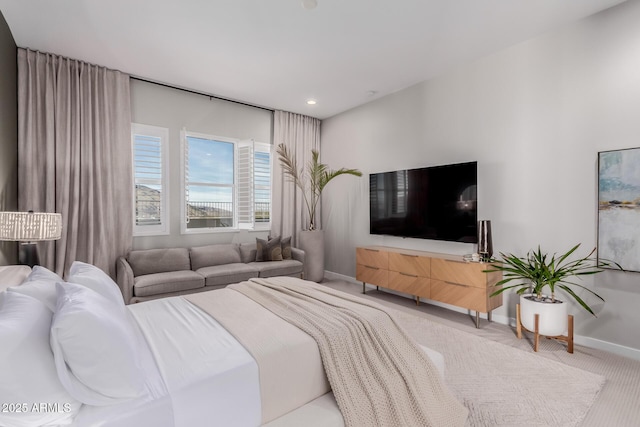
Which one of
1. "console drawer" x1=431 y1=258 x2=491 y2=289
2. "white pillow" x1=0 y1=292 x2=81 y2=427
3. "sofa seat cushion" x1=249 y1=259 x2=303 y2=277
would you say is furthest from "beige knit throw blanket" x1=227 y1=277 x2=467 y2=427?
"sofa seat cushion" x1=249 y1=259 x2=303 y2=277

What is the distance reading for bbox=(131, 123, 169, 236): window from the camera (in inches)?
159

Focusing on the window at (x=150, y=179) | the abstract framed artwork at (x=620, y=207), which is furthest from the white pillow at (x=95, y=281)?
the abstract framed artwork at (x=620, y=207)

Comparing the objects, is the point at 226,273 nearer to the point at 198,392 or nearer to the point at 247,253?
the point at 247,253

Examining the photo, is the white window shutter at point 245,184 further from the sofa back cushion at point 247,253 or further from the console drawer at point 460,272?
the console drawer at point 460,272

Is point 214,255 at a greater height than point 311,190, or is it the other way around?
point 311,190

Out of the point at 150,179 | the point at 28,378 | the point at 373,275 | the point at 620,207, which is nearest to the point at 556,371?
the point at 620,207

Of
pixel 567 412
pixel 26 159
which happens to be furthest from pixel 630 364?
pixel 26 159

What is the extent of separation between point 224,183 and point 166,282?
72.6 inches

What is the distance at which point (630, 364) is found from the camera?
7.95 ft

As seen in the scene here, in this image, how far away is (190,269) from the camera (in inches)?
161

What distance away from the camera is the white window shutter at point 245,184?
16.2 ft

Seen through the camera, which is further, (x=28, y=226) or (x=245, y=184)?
(x=245, y=184)

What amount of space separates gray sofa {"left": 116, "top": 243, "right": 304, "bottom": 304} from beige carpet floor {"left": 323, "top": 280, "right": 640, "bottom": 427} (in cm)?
190

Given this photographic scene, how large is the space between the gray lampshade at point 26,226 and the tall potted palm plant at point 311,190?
3045 millimetres
